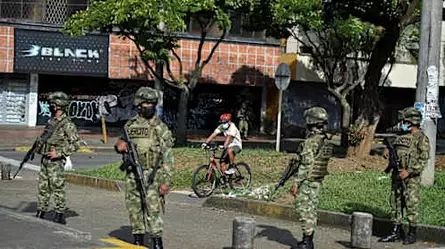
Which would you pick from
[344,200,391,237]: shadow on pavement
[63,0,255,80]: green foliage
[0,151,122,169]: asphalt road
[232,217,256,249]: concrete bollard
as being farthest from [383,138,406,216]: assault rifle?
[63,0,255,80]: green foliage

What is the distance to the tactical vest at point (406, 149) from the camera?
35.7ft

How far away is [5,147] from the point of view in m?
27.7

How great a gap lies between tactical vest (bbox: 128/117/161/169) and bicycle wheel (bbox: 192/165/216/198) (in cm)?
657

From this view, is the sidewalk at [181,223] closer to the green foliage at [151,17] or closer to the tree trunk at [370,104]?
the tree trunk at [370,104]

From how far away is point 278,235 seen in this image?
37.6ft

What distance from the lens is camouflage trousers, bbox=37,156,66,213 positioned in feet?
36.1

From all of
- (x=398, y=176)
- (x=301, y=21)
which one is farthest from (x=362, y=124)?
(x=398, y=176)

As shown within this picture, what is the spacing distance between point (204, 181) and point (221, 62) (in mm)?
21306

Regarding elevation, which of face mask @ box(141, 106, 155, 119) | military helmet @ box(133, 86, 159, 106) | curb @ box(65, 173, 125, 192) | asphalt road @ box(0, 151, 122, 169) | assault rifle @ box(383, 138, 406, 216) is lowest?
asphalt road @ box(0, 151, 122, 169)

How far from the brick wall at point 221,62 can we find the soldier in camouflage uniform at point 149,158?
2532cm

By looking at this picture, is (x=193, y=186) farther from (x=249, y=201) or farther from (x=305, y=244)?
(x=305, y=244)

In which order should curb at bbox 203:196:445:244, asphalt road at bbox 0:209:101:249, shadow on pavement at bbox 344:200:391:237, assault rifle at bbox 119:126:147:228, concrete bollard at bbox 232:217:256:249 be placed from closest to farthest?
asphalt road at bbox 0:209:101:249 < assault rifle at bbox 119:126:147:228 < concrete bollard at bbox 232:217:256:249 < curb at bbox 203:196:445:244 < shadow on pavement at bbox 344:200:391:237

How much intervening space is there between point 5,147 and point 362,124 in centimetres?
1306

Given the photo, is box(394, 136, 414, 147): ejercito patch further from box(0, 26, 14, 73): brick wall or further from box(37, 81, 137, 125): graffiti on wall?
box(37, 81, 137, 125): graffiti on wall
